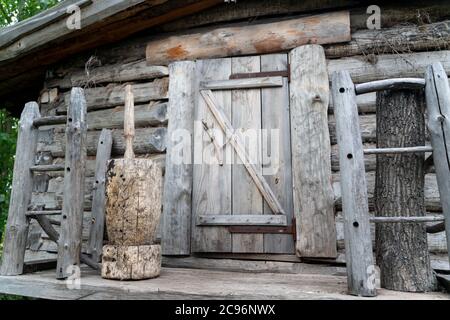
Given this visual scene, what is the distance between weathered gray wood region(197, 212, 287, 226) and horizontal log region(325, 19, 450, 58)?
1.47 meters

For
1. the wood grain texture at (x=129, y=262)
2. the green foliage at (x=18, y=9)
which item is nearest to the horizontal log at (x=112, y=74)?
the wood grain texture at (x=129, y=262)

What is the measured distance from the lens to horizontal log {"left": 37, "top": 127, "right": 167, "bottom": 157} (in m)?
3.29

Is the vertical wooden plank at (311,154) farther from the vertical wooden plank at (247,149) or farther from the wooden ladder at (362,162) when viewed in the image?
the wooden ladder at (362,162)

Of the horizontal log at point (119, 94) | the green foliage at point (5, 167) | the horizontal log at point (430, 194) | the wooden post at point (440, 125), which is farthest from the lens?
the green foliage at point (5, 167)

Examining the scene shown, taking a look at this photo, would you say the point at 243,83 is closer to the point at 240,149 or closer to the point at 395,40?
the point at 240,149

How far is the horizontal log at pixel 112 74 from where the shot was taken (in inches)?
137

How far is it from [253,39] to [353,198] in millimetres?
1869

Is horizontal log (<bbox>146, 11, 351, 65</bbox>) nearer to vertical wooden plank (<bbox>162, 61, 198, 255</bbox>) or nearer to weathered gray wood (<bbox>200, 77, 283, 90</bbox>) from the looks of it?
vertical wooden plank (<bbox>162, 61, 198, 255</bbox>)

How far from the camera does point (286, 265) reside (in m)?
2.82

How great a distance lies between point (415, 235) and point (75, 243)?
2152 mm

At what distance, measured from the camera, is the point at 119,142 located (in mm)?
3439

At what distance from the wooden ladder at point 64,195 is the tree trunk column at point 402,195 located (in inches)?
78.1

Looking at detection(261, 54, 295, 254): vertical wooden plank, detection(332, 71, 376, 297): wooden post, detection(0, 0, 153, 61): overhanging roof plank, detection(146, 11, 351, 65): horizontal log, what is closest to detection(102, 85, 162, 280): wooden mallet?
detection(261, 54, 295, 254): vertical wooden plank

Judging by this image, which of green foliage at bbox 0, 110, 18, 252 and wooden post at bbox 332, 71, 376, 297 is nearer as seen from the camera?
wooden post at bbox 332, 71, 376, 297
